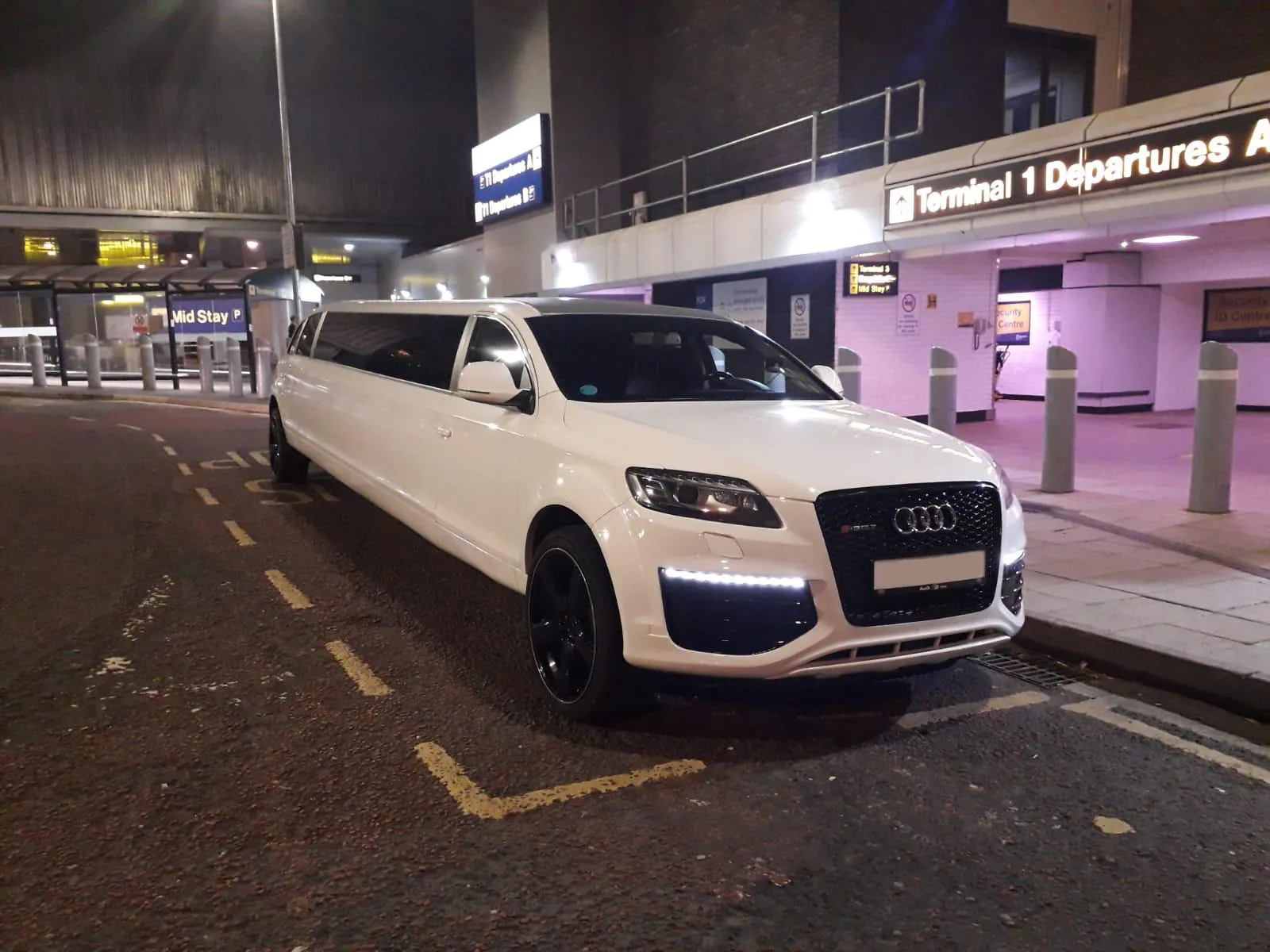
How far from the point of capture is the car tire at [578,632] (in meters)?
3.92

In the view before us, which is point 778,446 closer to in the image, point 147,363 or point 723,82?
point 723,82

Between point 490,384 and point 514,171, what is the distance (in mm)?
18814

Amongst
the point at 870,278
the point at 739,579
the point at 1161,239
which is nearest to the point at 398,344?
the point at 739,579

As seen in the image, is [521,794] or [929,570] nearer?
[521,794]

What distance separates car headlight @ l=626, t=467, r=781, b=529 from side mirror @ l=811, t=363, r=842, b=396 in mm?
2062

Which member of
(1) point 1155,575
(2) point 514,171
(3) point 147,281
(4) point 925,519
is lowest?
(1) point 1155,575

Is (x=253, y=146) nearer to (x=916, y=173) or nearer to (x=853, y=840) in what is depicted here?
(x=916, y=173)

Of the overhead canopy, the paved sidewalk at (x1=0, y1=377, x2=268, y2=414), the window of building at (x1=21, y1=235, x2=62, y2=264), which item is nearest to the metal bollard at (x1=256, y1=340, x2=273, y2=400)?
the paved sidewalk at (x1=0, y1=377, x2=268, y2=414)

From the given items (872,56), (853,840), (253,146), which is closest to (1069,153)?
(872,56)

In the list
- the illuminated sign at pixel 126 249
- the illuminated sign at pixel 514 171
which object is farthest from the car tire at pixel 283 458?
the illuminated sign at pixel 126 249

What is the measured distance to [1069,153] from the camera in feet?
29.9

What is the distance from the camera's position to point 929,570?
12.6 ft

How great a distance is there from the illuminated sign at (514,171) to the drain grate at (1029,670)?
1771 centimetres

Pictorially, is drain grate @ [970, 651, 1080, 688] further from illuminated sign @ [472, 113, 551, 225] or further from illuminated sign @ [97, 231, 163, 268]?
illuminated sign @ [97, 231, 163, 268]
